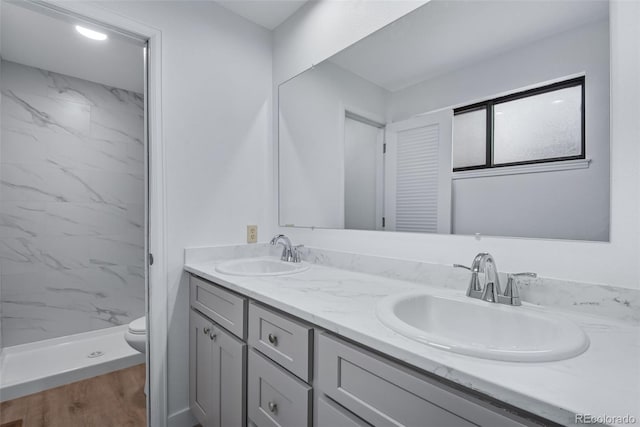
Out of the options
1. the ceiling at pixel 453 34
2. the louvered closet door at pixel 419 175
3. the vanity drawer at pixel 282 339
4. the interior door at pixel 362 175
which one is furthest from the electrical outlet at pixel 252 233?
the ceiling at pixel 453 34

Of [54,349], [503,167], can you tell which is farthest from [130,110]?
[503,167]

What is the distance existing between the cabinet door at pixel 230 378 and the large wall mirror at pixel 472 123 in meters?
0.77

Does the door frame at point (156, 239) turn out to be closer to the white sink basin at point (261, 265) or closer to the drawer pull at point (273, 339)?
the white sink basin at point (261, 265)

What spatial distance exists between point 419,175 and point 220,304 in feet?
3.37

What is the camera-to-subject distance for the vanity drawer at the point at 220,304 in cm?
121

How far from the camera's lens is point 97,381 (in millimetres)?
2053

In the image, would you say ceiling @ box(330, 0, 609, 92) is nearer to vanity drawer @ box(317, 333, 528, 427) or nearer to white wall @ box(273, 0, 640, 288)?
white wall @ box(273, 0, 640, 288)

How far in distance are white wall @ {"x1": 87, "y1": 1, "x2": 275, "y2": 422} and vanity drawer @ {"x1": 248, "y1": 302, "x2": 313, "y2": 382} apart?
0.71m

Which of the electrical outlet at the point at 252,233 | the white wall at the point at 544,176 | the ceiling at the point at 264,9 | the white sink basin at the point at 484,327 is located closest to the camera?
the white sink basin at the point at 484,327

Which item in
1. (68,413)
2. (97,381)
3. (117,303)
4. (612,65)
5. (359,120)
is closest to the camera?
(612,65)

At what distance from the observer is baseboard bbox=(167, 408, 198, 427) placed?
1.56 m

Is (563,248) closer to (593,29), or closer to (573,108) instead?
(573,108)

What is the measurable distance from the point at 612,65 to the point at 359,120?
Result: 918 mm

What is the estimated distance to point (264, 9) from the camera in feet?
5.95
